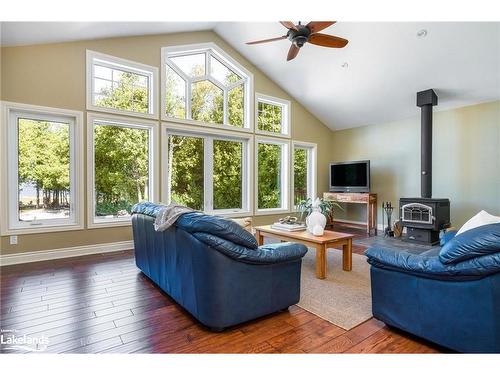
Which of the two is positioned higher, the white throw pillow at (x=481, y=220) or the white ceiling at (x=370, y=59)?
the white ceiling at (x=370, y=59)

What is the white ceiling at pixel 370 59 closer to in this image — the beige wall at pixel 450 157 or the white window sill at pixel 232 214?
the beige wall at pixel 450 157

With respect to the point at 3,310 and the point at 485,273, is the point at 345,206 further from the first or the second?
the point at 3,310

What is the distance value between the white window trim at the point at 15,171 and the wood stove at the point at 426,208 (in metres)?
5.73

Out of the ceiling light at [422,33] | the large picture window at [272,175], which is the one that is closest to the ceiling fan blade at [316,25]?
the ceiling light at [422,33]

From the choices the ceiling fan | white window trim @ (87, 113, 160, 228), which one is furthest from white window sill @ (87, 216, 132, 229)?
the ceiling fan

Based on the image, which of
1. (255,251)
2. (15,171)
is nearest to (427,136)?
(255,251)

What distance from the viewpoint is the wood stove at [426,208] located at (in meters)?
4.86

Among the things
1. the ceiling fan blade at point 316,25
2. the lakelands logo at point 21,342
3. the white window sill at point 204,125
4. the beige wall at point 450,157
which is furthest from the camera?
the beige wall at point 450,157

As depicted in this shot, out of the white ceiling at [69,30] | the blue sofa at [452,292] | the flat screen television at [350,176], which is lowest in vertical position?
the blue sofa at [452,292]

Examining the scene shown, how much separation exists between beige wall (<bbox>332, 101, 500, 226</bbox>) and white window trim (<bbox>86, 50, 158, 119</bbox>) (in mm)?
5227

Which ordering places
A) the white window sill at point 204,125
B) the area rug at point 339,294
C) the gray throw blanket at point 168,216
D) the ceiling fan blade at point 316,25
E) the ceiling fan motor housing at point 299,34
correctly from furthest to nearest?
the white window sill at point 204,125 < the ceiling fan motor housing at point 299,34 < the ceiling fan blade at point 316,25 < the area rug at point 339,294 < the gray throw blanket at point 168,216

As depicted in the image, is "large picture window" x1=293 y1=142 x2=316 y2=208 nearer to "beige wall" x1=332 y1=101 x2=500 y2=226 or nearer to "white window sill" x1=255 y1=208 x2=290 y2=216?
"white window sill" x1=255 y1=208 x2=290 y2=216

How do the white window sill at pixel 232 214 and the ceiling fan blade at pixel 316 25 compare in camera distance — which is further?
the white window sill at pixel 232 214

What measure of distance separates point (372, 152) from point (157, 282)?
6.14 metres
